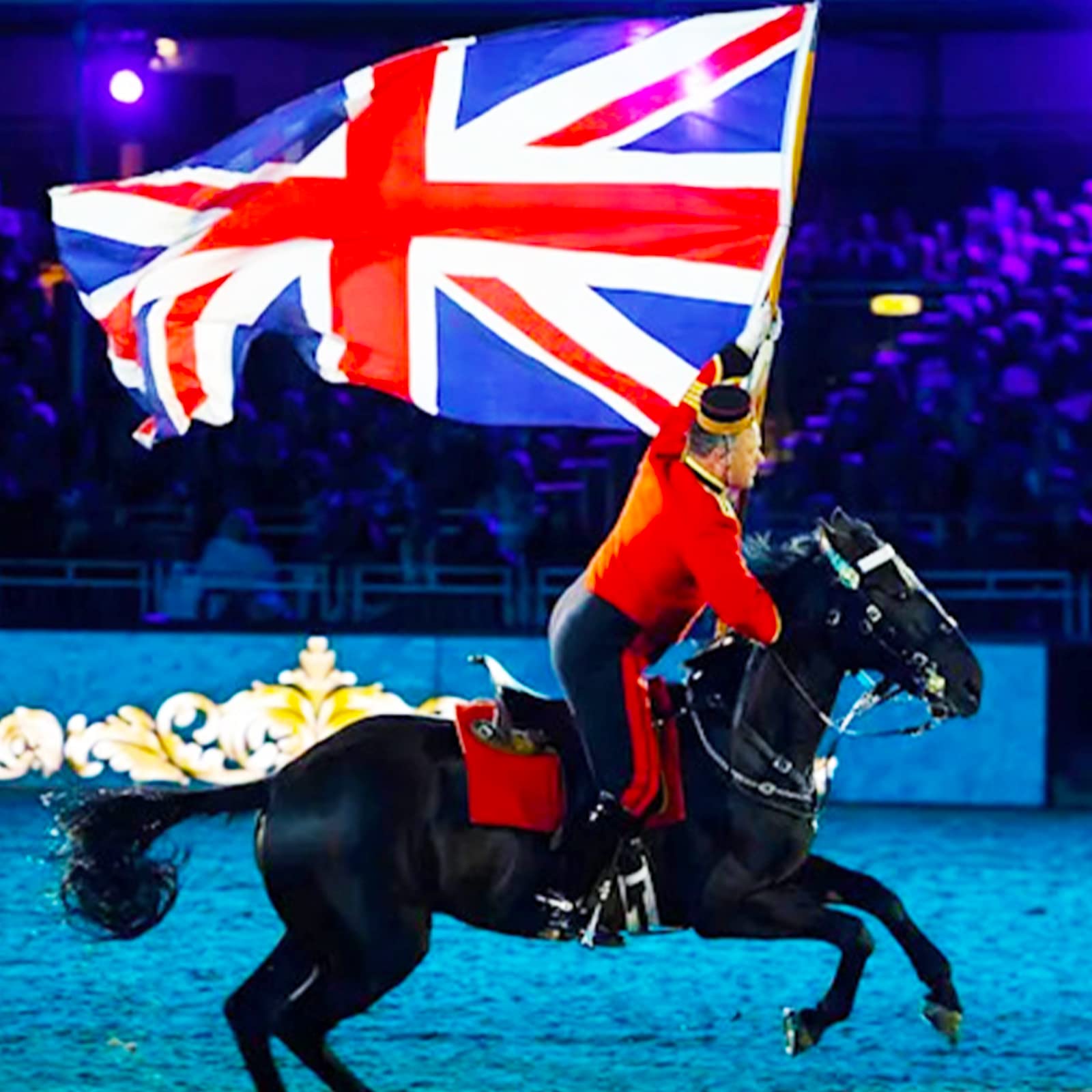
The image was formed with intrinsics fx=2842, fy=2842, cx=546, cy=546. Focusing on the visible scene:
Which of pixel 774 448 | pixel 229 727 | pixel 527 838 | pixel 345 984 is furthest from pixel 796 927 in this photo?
pixel 774 448

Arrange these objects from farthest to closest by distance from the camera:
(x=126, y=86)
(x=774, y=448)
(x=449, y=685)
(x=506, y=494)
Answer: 1. (x=126, y=86)
2. (x=774, y=448)
3. (x=506, y=494)
4. (x=449, y=685)

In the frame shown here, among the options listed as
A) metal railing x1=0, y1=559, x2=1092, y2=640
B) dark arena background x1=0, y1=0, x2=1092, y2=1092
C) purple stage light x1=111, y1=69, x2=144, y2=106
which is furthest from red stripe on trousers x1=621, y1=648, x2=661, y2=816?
purple stage light x1=111, y1=69, x2=144, y2=106

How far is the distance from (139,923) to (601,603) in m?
1.55

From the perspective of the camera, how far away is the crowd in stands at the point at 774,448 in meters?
15.3

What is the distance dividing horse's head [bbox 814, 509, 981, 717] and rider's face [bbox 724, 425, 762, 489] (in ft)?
1.14

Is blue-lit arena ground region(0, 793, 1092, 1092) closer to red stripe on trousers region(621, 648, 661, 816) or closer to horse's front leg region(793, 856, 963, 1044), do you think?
horse's front leg region(793, 856, 963, 1044)

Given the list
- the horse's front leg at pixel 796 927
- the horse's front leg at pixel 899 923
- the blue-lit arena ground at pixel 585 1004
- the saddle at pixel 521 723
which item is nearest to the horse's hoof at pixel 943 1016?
the horse's front leg at pixel 899 923

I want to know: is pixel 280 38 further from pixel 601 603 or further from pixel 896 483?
pixel 601 603

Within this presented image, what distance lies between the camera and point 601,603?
745 centimetres

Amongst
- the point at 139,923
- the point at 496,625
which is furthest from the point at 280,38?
the point at 139,923

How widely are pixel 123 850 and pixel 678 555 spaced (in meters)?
1.74

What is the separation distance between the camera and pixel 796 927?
24.4 feet

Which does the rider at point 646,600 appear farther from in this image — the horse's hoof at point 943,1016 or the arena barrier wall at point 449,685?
the arena barrier wall at point 449,685

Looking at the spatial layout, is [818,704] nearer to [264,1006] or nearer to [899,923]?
[899,923]
